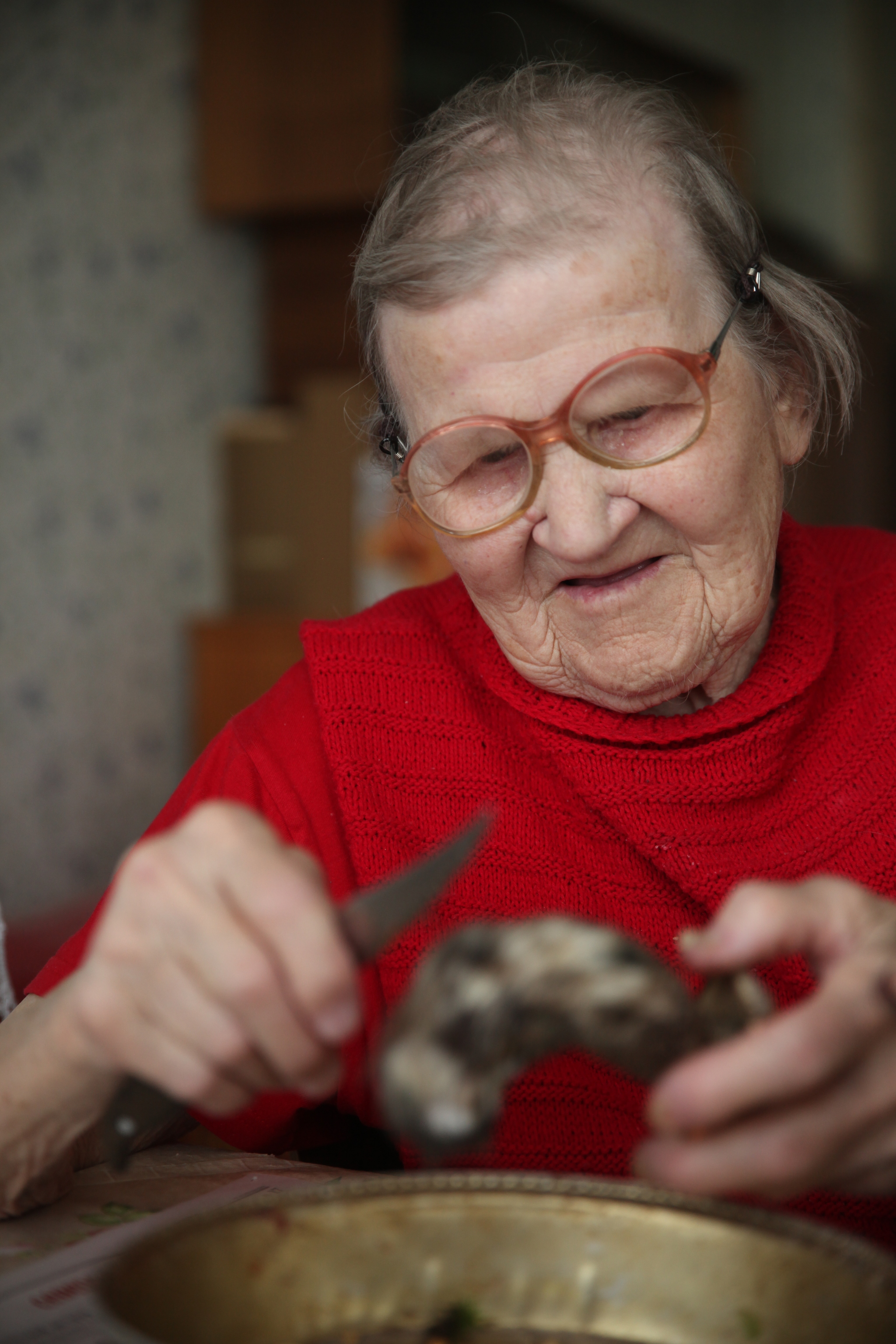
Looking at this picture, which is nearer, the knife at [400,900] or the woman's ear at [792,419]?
the knife at [400,900]

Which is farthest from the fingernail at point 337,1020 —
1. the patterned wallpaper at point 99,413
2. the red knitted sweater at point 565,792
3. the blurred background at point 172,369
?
the patterned wallpaper at point 99,413

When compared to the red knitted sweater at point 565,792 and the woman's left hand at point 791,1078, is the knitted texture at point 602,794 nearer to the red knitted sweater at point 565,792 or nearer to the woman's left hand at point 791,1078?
the red knitted sweater at point 565,792

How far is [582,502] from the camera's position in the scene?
1013 mm

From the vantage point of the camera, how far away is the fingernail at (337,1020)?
2.05 ft

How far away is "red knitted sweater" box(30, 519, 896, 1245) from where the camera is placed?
1.09m

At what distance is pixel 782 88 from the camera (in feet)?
18.0

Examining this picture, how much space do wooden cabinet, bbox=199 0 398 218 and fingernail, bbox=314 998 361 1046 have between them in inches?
125

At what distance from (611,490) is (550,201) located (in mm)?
229

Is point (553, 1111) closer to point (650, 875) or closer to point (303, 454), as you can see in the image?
point (650, 875)

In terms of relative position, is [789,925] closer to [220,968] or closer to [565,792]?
[220,968]

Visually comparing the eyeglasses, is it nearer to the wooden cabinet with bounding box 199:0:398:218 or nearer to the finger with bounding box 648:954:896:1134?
the finger with bounding box 648:954:896:1134

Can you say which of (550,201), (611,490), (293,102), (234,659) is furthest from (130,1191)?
(293,102)

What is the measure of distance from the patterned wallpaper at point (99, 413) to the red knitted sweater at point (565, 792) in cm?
235

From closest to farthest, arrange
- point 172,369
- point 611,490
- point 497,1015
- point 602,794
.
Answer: point 497,1015 < point 611,490 < point 602,794 < point 172,369
